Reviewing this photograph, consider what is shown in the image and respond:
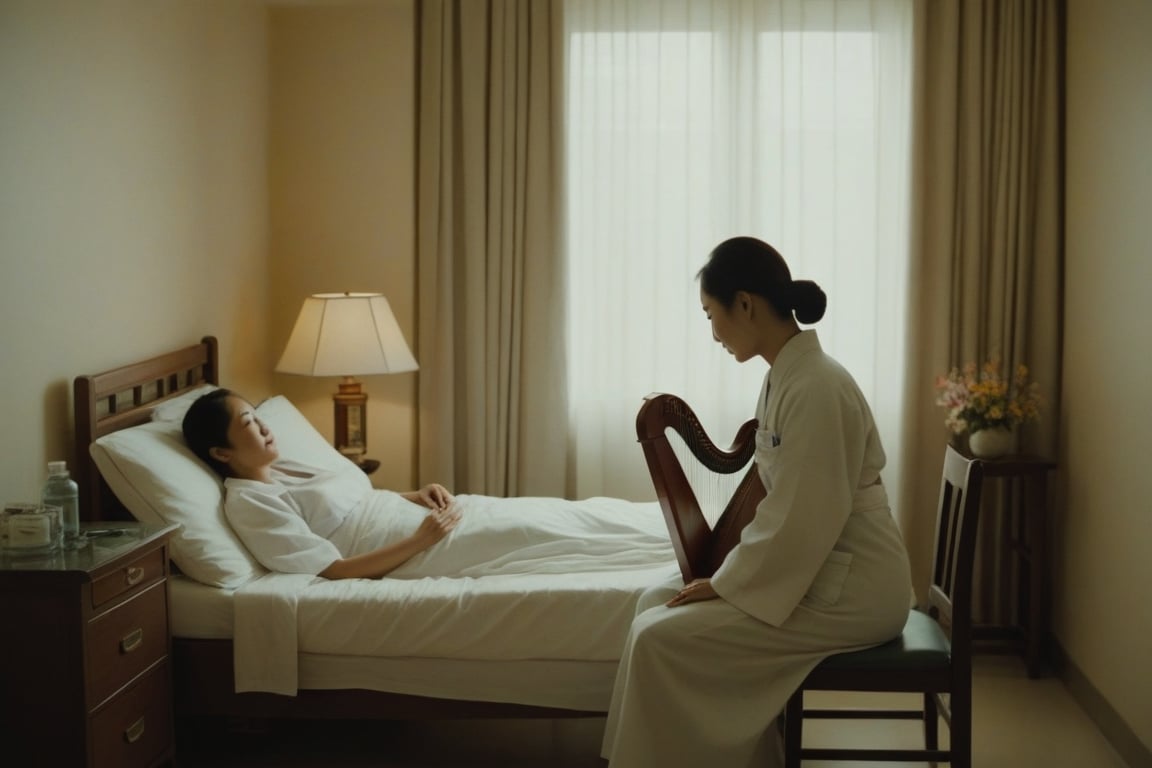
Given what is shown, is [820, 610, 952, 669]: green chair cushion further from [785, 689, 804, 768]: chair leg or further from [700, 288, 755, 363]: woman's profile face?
[700, 288, 755, 363]: woman's profile face

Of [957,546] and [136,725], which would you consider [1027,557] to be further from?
[136,725]

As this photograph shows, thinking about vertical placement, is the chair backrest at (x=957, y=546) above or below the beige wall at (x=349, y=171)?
below

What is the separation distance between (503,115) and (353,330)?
99cm

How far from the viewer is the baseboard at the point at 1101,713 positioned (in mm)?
3097

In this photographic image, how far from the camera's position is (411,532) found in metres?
3.31

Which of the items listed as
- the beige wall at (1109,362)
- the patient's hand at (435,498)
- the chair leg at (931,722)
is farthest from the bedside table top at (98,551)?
the beige wall at (1109,362)

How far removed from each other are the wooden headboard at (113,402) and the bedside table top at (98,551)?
9.0 inches

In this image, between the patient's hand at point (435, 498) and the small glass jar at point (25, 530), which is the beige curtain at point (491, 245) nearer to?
the patient's hand at point (435, 498)

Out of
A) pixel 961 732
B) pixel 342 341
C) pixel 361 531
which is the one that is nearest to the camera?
pixel 961 732

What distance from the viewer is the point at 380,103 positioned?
445 cm

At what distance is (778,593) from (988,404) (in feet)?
5.71

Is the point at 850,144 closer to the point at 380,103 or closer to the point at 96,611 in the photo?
the point at 380,103

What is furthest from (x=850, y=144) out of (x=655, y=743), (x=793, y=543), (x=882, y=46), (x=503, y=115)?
(x=655, y=743)

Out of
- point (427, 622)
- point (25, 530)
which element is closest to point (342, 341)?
point (427, 622)
